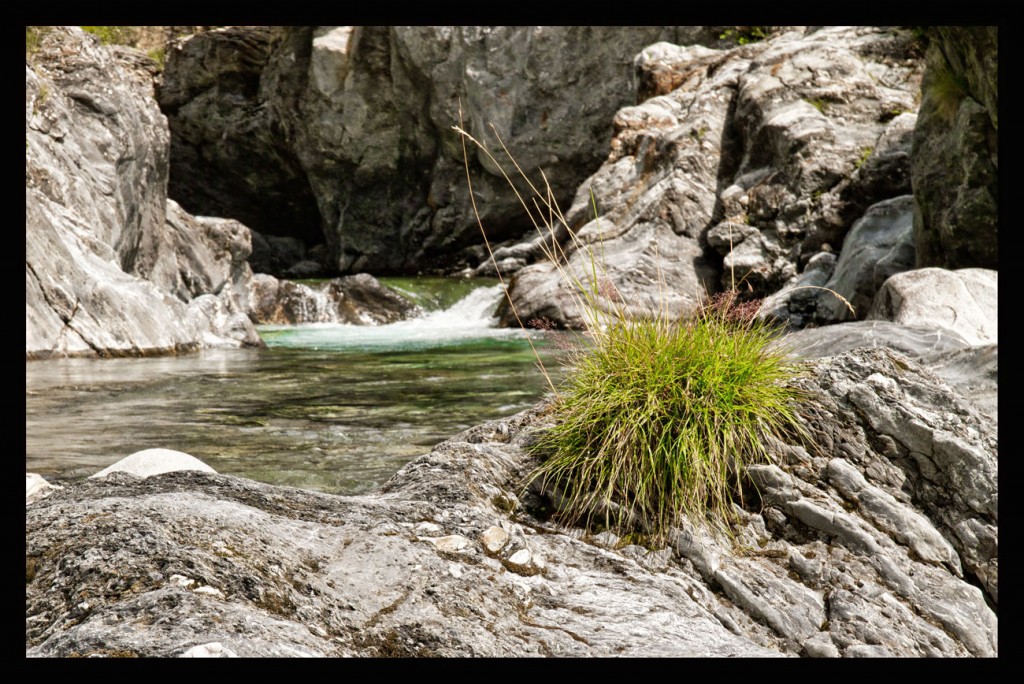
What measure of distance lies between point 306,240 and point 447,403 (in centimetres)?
2944

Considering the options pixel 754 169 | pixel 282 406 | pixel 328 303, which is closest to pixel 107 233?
pixel 328 303

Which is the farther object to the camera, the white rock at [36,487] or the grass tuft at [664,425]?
the white rock at [36,487]

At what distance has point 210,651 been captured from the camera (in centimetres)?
197

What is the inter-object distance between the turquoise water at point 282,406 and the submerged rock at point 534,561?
6.39ft

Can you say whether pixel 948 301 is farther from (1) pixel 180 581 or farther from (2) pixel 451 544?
(1) pixel 180 581

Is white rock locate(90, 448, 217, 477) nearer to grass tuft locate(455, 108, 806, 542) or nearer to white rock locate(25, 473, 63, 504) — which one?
white rock locate(25, 473, 63, 504)

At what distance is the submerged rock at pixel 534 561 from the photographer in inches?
90.0

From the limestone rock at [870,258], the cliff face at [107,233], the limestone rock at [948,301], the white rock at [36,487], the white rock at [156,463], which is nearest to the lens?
the white rock at [36,487]

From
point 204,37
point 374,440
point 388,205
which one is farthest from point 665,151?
point 204,37

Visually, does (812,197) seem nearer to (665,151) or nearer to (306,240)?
(665,151)

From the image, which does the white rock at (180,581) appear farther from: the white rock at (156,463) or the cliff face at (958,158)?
the cliff face at (958,158)

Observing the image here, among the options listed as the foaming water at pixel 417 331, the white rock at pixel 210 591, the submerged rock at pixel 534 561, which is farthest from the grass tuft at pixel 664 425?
the foaming water at pixel 417 331

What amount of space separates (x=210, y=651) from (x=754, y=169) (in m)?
16.1

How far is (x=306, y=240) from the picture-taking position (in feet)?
117
